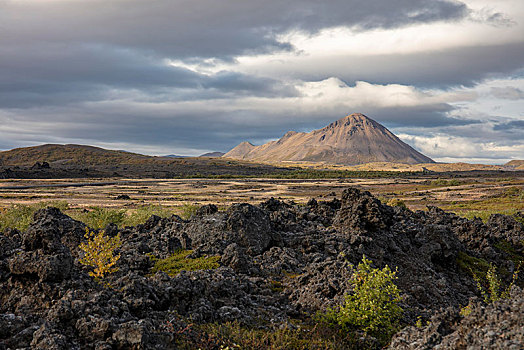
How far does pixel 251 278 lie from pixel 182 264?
3604 millimetres

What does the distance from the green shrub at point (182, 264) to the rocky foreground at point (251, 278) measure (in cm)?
59

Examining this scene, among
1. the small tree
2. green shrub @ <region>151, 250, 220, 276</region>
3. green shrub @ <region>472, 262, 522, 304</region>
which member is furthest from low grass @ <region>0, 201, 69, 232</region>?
green shrub @ <region>472, 262, 522, 304</region>

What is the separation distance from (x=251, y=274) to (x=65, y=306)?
828cm

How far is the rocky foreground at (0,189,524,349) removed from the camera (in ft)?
27.9

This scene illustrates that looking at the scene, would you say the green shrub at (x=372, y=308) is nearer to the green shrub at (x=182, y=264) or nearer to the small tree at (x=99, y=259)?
the green shrub at (x=182, y=264)

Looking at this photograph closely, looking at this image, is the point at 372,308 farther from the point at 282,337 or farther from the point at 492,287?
the point at 492,287

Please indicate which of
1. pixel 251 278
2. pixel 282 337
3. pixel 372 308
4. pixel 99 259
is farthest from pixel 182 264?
pixel 372 308

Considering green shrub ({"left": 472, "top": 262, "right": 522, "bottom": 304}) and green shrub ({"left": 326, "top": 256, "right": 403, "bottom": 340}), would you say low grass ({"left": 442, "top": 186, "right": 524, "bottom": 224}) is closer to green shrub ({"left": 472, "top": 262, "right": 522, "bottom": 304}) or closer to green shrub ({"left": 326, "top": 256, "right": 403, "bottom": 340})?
green shrub ({"left": 472, "top": 262, "right": 522, "bottom": 304})

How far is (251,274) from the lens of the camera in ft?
52.5

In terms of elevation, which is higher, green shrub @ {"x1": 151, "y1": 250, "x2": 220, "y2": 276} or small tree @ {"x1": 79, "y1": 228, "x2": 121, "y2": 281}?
small tree @ {"x1": 79, "y1": 228, "x2": 121, "y2": 281}

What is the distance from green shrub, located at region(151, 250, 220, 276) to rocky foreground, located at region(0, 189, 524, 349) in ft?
1.93

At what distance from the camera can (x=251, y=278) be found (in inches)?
598

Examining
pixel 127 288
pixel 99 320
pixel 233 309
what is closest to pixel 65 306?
pixel 99 320

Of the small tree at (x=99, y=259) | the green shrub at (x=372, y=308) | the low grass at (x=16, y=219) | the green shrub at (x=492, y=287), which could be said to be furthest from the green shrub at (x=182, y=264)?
the low grass at (x=16, y=219)
